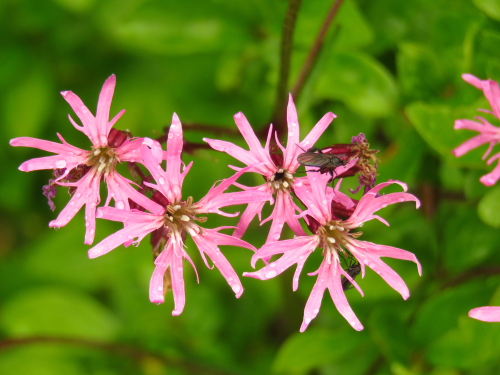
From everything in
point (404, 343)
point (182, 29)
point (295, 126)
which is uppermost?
point (182, 29)

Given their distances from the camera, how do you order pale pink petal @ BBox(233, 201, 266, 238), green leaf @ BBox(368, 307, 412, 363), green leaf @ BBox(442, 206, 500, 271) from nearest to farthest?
pale pink petal @ BBox(233, 201, 266, 238), green leaf @ BBox(368, 307, 412, 363), green leaf @ BBox(442, 206, 500, 271)

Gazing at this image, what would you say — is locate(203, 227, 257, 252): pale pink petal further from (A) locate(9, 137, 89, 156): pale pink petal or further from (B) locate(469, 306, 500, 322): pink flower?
(B) locate(469, 306, 500, 322): pink flower

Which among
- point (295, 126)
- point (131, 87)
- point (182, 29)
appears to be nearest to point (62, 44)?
point (131, 87)

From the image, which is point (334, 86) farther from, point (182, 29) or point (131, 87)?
point (131, 87)

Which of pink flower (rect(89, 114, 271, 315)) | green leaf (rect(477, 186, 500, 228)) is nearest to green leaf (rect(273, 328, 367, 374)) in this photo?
green leaf (rect(477, 186, 500, 228))

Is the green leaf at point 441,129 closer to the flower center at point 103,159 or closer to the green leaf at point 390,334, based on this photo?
the green leaf at point 390,334

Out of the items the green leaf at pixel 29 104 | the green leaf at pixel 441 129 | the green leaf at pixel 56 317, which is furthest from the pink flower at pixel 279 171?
the green leaf at pixel 29 104
